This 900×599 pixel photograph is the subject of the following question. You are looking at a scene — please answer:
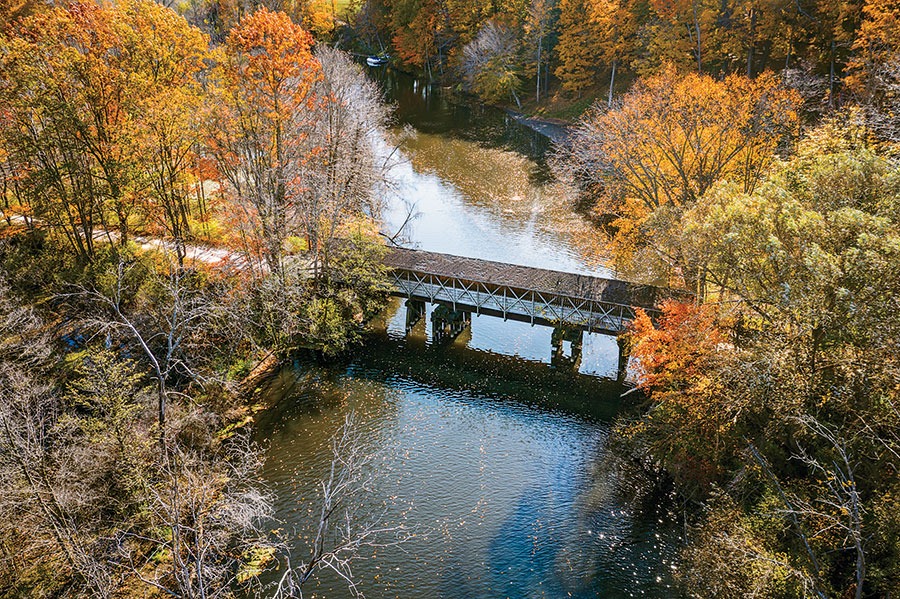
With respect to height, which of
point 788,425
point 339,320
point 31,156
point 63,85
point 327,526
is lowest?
point 327,526

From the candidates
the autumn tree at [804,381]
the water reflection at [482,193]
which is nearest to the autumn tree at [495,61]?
the water reflection at [482,193]

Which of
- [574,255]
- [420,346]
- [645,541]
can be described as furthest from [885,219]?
[574,255]

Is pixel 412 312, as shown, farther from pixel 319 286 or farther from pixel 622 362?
pixel 622 362

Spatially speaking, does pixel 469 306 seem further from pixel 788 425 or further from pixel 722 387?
pixel 788 425

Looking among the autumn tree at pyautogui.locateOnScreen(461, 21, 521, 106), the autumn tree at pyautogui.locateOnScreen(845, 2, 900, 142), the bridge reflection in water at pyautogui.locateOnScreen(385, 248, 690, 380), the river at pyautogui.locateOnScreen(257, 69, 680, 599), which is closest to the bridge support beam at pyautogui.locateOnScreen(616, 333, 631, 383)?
the bridge reflection in water at pyautogui.locateOnScreen(385, 248, 690, 380)

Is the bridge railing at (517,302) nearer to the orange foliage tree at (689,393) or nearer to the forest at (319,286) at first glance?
the forest at (319,286)
